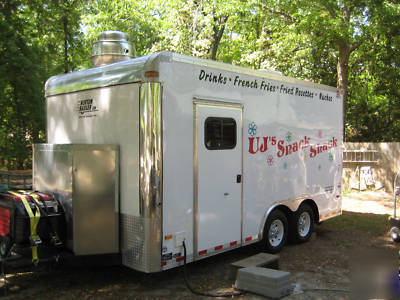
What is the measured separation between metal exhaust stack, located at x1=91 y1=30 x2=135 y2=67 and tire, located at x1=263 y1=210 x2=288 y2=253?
10.6 ft

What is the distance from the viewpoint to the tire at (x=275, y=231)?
5844 mm

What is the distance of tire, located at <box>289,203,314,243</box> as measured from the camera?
641 cm

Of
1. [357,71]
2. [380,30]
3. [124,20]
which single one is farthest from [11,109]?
[357,71]

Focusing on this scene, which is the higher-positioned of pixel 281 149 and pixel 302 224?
pixel 281 149

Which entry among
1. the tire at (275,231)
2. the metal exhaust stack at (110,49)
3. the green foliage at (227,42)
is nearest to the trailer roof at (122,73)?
the metal exhaust stack at (110,49)

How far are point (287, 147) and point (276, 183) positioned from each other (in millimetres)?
642

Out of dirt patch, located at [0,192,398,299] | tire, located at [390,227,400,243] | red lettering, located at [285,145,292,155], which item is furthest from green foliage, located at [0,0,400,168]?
dirt patch, located at [0,192,398,299]

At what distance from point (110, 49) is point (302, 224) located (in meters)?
4.27

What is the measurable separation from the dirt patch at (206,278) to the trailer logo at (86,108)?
73.5 inches

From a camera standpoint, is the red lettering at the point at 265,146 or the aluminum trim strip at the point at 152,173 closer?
the aluminum trim strip at the point at 152,173

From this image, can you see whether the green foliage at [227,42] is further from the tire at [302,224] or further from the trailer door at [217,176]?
the trailer door at [217,176]

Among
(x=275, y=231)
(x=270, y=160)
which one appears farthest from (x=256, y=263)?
(x=270, y=160)

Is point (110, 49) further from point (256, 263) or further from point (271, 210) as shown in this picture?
point (256, 263)

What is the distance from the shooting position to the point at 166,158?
4301 mm
